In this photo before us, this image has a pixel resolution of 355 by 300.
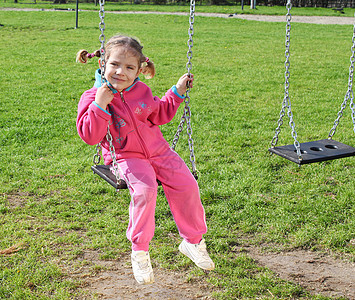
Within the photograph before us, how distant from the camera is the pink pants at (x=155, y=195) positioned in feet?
9.93

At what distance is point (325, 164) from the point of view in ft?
18.7

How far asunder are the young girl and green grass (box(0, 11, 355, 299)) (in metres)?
0.73

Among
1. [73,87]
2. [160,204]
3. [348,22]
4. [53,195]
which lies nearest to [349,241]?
[160,204]

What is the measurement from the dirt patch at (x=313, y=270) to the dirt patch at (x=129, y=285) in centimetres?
62

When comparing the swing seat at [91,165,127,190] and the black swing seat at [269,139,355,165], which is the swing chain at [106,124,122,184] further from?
the black swing seat at [269,139,355,165]

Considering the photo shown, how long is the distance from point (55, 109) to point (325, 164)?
14.5 ft

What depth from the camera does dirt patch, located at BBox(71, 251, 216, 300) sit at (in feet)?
11.3

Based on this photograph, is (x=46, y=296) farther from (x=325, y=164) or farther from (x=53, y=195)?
(x=325, y=164)

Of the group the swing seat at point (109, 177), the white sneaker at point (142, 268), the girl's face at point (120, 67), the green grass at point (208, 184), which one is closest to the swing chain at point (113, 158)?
the swing seat at point (109, 177)

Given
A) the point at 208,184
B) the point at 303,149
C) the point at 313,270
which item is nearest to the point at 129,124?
the point at 303,149

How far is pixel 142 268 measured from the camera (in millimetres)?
2992

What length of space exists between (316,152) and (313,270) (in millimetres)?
972

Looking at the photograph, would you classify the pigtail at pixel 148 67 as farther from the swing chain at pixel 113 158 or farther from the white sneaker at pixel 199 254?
the white sneaker at pixel 199 254

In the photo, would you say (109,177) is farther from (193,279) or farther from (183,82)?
(193,279)
